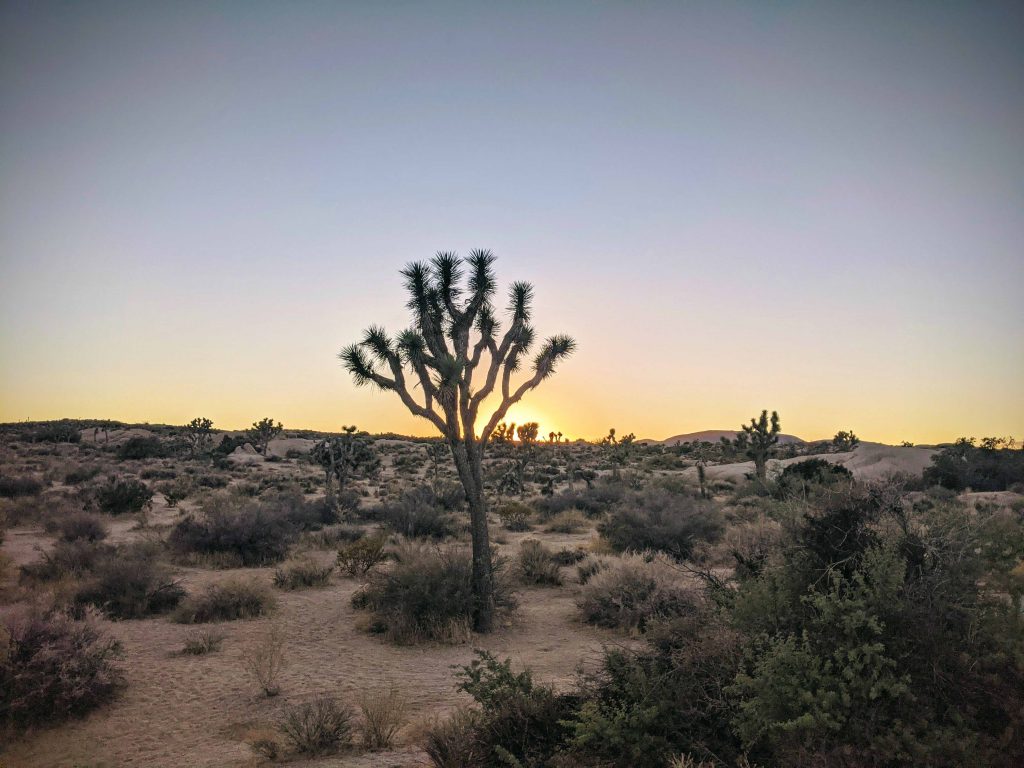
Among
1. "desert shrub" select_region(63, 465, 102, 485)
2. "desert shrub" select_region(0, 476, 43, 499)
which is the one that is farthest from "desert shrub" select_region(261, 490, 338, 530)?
"desert shrub" select_region(63, 465, 102, 485)

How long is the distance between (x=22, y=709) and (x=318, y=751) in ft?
11.7

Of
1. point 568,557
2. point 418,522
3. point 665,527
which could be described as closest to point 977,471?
point 665,527

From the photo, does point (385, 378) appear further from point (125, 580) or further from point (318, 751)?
point (318, 751)

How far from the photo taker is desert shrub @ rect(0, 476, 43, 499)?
23672 mm

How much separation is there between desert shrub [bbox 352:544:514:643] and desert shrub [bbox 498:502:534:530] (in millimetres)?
10775

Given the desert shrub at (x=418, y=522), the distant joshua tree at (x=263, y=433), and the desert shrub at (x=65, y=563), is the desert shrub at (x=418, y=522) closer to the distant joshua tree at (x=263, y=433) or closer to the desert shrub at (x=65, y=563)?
the desert shrub at (x=65, y=563)

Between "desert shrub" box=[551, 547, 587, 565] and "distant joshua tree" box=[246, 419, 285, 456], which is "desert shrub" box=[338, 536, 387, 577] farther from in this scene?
"distant joshua tree" box=[246, 419, 285, 456]

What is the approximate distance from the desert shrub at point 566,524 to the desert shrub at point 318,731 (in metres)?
16.4

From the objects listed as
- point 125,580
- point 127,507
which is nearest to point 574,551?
point 125,580

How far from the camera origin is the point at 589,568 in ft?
47.5

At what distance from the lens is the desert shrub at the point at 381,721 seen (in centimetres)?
609

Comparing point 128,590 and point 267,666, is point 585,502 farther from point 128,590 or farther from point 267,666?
point 267,666

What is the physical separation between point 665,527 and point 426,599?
821cm

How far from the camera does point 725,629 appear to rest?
17.1 feet
